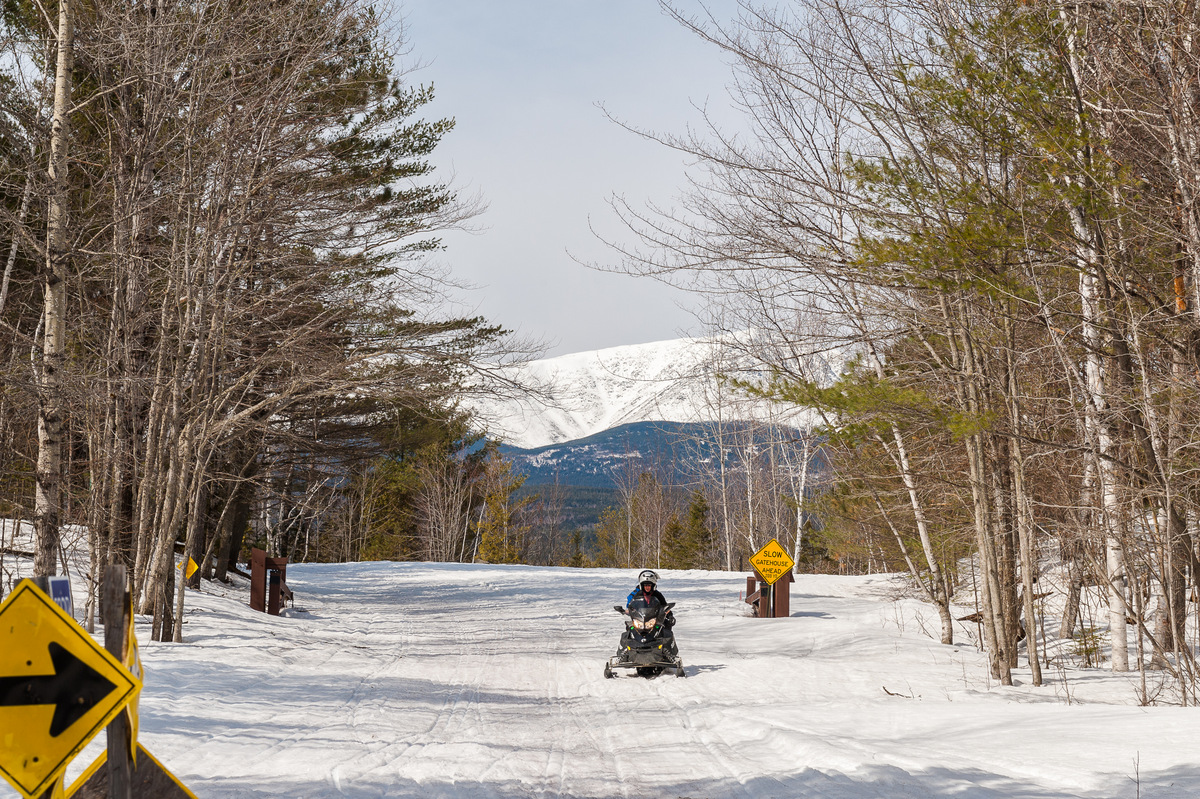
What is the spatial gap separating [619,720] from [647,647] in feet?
9.72

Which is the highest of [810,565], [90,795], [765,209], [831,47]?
[831,47]

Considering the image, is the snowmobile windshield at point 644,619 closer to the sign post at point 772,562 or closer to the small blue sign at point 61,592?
the sign post at point 772,562

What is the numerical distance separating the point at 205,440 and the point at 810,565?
5401 centimetres

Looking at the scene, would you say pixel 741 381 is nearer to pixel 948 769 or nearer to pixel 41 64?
pixel 948 769

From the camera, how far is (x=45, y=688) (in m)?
3.32

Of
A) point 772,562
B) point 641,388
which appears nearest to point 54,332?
point 641,388

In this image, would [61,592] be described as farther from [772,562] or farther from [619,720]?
[772,562]

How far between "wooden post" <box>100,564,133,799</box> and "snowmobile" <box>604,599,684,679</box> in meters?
8.34

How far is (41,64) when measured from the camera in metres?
13.9

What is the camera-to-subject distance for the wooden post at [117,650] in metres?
3.34

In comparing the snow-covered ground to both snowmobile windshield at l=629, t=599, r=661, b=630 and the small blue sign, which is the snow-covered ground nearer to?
snowmobile windshield at l=629, t=599, r=661, b=630

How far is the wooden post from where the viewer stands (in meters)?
3.34

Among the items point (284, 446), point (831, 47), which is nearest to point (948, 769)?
point (831, 47)

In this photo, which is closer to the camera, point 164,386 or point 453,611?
point 164,386
